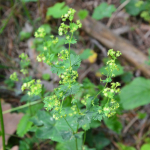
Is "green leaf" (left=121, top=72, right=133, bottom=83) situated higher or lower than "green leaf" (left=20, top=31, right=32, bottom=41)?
lower

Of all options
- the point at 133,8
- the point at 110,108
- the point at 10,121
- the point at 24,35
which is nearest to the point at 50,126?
the point at 10,121

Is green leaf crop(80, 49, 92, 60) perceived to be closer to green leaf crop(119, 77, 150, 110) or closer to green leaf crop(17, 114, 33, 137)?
green leaf crop(119, 77, 150, 110)

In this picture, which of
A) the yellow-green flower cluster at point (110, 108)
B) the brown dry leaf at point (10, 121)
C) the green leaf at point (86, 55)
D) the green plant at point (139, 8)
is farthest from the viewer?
the green plant at point (139, 8)

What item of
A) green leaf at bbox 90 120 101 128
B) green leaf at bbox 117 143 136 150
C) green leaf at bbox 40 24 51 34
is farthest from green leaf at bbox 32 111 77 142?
green leaf at bbox 40 24 51 34

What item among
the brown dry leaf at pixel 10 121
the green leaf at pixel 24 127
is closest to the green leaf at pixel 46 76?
the brown dry leaf at pixel 10 121

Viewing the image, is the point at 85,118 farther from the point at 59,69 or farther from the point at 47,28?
the point at 47,28

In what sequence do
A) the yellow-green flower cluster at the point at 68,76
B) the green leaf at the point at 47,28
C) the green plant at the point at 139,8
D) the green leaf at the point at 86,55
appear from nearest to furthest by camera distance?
1. the yellow-green flower cluster at the point at 68,76
2. the green leaf at the point at 86,55
3. the green leaf at the point at 47,28
4. the green plant at the point at 139,8

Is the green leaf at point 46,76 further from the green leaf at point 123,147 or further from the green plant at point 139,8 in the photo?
→ the green plant at point 139,8

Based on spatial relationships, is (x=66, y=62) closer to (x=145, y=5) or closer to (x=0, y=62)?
(x=0, y=62)

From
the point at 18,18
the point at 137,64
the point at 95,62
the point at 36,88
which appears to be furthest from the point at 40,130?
the point at 18,18
